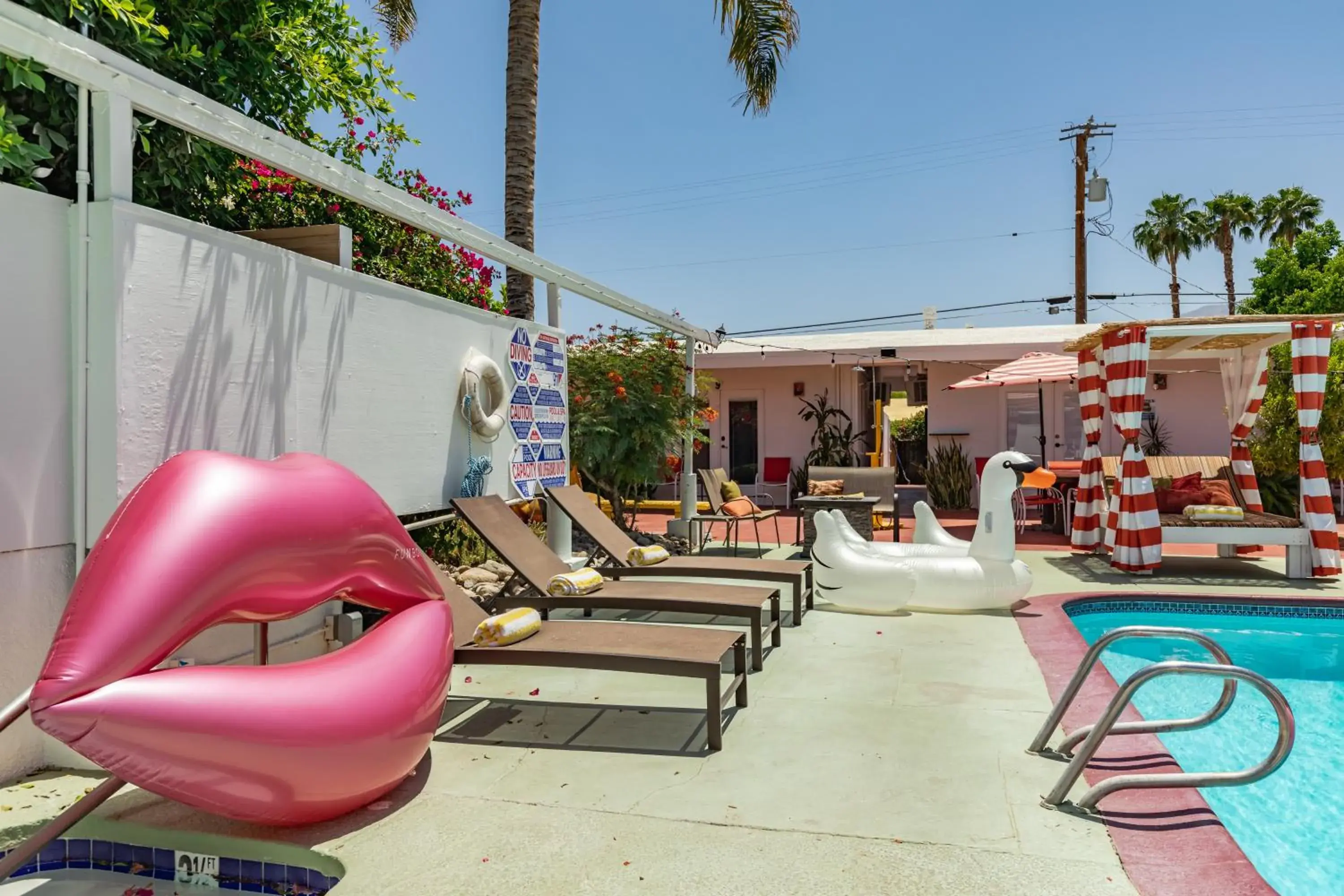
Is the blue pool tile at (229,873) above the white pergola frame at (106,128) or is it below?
below

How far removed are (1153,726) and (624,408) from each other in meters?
7.13

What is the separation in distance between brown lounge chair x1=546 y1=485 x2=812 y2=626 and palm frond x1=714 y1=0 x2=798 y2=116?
5701mm

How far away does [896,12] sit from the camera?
16.7 meters

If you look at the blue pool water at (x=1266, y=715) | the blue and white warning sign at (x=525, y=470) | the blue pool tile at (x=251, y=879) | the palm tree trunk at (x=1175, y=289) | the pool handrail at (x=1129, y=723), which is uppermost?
the palm tree trunk at (x=1175, y=289)

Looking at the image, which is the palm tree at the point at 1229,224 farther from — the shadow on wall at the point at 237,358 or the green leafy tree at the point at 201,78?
the shadow on wall at the point at 237,358

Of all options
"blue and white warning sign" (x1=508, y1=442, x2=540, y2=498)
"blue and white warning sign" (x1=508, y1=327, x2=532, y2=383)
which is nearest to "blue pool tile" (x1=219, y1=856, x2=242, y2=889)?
"blue and white warning sign" (x1=508, y1=442, x2=540, y2=498)

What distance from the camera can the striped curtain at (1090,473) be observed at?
35.3 ft

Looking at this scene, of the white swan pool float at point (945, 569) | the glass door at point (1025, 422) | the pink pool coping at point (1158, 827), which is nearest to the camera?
the pink pool coping at point (1158, 827)

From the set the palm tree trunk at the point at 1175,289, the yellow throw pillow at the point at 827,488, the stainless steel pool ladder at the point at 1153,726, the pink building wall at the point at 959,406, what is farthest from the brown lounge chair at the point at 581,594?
the palm tree trunk at the point at 1175,289

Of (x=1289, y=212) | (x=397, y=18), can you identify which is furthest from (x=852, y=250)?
(x=397, y=18)

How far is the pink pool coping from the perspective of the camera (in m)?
2.76

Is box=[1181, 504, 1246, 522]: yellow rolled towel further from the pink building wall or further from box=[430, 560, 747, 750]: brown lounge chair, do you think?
box=[430, 560, 747, 750]: brown lounge chair

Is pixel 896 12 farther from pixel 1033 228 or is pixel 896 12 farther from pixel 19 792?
pixel 19 792

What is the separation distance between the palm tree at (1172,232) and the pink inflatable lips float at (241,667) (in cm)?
3603
